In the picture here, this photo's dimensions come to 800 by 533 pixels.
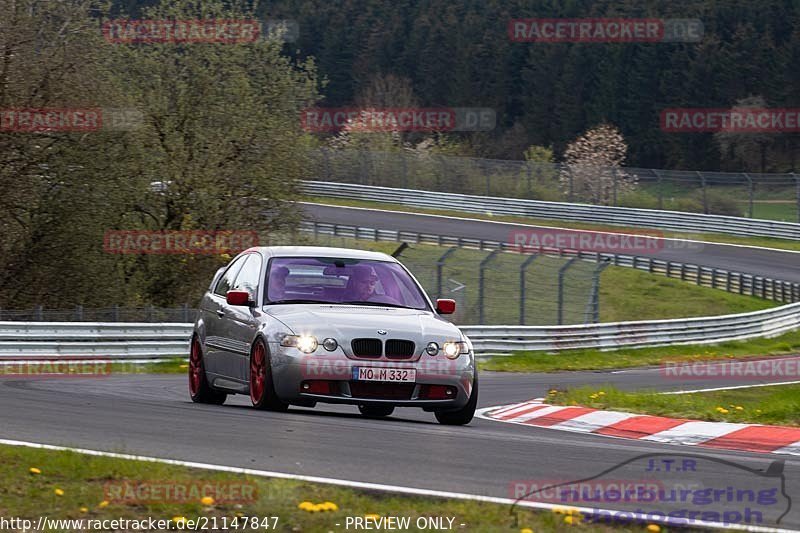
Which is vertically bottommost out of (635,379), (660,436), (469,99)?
(635,379)

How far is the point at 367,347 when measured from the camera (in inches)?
414

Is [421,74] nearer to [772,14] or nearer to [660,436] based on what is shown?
[772,14]

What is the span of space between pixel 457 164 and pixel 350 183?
5.60 metres

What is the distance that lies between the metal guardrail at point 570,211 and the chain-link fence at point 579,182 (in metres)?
1.04

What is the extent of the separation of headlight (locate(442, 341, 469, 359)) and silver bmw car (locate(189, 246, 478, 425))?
0.04 feet

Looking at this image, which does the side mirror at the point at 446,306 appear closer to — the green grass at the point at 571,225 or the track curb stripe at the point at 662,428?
the track curb stripe at the point at 662,428

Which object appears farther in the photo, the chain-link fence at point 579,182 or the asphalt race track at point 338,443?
the chain-link fence at point 579,182

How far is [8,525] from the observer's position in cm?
580

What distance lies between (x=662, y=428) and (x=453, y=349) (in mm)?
2018

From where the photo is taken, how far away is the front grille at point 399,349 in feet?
34.6

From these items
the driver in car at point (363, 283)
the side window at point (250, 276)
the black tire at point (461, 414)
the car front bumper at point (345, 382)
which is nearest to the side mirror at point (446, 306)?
the driver in car at point (363, 283)

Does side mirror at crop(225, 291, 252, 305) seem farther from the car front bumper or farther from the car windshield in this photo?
the car front bumper

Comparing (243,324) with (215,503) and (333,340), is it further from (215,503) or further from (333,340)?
(215,503)

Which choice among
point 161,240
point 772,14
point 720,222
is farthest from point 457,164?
point 772,14
